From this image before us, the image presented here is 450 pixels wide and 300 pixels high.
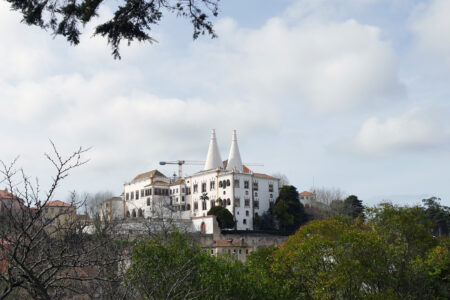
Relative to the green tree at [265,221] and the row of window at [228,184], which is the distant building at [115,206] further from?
the green tree at [265,221]

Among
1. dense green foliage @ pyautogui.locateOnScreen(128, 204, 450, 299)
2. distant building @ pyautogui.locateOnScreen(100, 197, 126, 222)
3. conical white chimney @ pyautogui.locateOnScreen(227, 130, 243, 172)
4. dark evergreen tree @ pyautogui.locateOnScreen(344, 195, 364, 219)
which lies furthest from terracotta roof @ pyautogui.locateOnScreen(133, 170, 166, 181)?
dense green foliage @ pyautogui.locateOnScreen(128, 204, 450, 299)

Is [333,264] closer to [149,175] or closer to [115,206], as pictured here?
[149,175]

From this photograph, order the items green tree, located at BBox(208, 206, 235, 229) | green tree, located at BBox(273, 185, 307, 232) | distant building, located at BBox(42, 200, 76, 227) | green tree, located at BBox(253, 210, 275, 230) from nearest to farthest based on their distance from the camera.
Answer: distant building, located at BBox(42, 200, 76, 227) → green tree, located at BBox(208, 206, 235, 229) → green tree, located at BBox(273, 185, 307, 232) → green tree, located at BBox(253, 210, 275, 230)

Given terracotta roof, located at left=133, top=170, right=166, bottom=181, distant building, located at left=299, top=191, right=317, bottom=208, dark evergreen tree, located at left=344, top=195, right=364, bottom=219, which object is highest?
terracotta roof, located at left=133, top=170, right=166, bottom=181

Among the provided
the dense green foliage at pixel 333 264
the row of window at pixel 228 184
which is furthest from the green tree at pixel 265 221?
the dense green foliage at pixel 333 264

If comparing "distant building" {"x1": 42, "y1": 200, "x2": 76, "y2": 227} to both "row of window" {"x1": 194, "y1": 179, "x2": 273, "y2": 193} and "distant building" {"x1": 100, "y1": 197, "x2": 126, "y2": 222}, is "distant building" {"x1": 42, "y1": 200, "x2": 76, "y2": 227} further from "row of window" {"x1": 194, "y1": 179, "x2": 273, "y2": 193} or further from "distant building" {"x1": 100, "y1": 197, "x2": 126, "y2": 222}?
"distant building" {"x1": 100, "y1": 197, "x2": 126, "y2": 222}

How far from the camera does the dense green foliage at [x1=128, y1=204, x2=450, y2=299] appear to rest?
60.6ft

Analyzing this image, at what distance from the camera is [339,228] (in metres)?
25.9

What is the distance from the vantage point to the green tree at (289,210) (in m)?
67.8

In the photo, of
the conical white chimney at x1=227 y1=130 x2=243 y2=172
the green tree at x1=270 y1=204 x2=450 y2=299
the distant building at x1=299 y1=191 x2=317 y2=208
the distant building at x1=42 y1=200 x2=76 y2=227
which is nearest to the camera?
the distant building at x1=42 y1=200 x2=76 y2=227

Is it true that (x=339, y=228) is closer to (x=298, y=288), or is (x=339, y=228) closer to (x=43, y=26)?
(x=298, y=288)

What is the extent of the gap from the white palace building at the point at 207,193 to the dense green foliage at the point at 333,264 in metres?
40.8

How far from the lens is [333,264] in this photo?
22125 millimetres

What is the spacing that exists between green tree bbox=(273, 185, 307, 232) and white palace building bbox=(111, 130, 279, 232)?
3.19 meters
